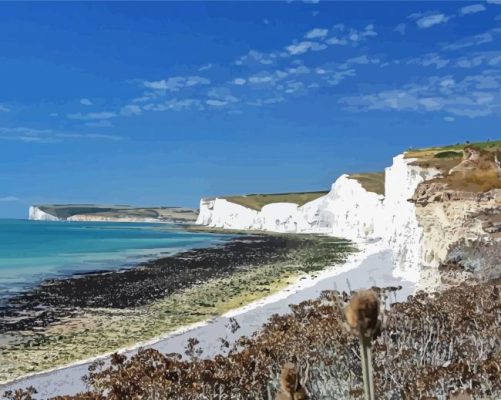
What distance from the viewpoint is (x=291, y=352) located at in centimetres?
768

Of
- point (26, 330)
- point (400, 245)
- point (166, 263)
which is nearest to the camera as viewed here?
point (26, 330)

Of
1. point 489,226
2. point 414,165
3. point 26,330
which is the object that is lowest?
point 26,330

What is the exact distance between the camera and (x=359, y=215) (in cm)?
9362

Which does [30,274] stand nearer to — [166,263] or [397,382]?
[166,263]

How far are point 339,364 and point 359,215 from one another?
86.7 m

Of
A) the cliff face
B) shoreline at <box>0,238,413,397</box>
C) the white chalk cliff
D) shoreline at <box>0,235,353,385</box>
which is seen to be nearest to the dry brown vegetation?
shoreline at <box>0,238,413,397</box>

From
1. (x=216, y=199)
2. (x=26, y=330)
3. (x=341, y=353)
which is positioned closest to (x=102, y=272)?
(x=26, y=330)

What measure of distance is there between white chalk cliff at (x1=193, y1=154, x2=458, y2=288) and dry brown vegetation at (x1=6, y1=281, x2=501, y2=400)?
17077 mm

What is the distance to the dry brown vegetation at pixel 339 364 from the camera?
20.8ft

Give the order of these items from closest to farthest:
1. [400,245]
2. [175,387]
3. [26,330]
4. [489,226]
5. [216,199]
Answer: [175,387], [489,226], [26,330], [400,245], [216,199]

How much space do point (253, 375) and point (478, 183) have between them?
17.7 m

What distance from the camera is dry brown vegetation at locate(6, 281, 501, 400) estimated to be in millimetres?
6328

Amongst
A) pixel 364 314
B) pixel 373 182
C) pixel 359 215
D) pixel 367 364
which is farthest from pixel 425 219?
pixel 373 182

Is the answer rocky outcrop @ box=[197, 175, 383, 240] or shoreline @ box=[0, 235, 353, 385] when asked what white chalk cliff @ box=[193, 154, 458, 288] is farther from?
shoreline @ box=[0, 235, 353, 385]
